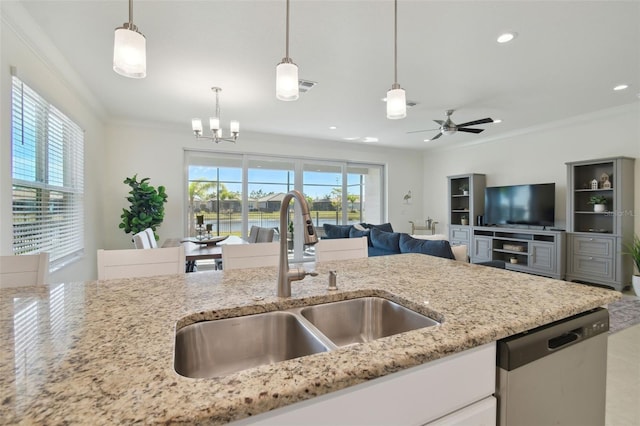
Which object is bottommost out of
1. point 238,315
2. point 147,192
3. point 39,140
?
point 238,315

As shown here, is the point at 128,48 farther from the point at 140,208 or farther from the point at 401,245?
the point at 140,208

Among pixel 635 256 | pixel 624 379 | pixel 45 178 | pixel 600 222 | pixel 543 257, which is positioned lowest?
pixel 624 379

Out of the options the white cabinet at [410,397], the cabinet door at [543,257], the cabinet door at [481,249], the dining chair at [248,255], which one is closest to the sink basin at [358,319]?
the white cabinet at [410,397]

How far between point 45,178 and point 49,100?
28.6 inches

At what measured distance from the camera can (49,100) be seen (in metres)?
2.80

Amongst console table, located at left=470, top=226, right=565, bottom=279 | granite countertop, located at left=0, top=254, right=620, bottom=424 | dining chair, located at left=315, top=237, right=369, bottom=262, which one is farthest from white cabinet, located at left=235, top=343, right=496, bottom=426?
console table, located at left=470, top=226, right=565, bottom=279

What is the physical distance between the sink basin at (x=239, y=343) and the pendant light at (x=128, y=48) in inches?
41.1

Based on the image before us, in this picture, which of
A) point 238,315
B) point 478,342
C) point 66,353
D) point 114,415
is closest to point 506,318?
point 478,342

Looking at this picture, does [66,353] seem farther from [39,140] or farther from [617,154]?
[617,154]

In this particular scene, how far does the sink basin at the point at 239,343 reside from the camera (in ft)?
3.13

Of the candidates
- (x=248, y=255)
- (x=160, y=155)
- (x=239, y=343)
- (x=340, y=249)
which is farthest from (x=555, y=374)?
(x=160, y=155)

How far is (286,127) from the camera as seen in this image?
17.7 feet

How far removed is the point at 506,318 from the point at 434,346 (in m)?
0.33

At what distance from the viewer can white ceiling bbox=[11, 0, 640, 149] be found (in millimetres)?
2182
